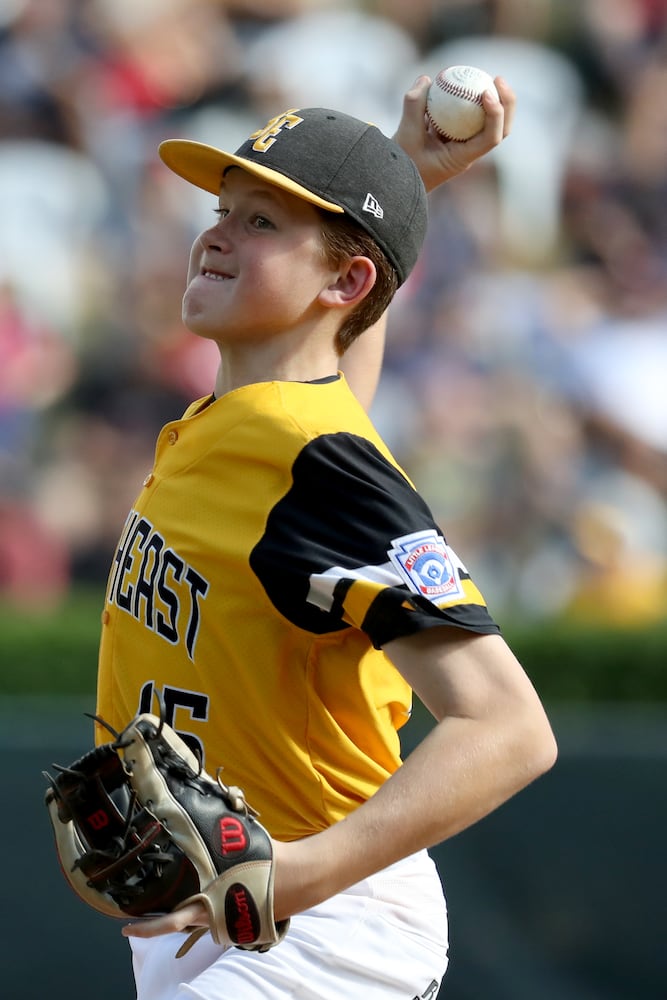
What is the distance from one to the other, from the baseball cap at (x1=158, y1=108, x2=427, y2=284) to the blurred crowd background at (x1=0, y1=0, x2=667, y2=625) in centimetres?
480

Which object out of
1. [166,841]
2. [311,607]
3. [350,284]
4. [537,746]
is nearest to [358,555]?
[311,607]

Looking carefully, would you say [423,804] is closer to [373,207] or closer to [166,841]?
[166,841]

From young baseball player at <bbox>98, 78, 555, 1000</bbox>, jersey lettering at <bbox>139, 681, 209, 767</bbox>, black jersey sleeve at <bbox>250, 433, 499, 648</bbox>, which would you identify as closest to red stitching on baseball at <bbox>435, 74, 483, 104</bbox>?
young baseball player at <bbox>98, 78, 555, 1000</bbox>

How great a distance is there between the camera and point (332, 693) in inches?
86.4

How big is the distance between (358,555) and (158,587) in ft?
1.42

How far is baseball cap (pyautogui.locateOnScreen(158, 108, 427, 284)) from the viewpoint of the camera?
2273 millimetres

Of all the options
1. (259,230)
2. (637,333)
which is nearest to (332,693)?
(259,230)

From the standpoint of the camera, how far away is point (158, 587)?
2.28 metres

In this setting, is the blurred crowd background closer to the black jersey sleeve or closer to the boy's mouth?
the boy's mouth

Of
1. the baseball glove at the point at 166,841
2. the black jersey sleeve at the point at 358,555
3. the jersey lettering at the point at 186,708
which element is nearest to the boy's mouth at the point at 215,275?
the black jersey sleeve at the point at 358,555

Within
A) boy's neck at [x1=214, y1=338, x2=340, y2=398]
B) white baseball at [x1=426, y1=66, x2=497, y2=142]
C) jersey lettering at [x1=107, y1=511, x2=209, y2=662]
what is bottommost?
jersey lettering at [x1=107, y1=511, x2=209, y2=662]

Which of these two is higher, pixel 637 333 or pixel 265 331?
pixel 637 333

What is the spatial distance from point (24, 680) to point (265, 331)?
3.97 m

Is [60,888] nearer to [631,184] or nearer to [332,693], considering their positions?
[332,693]
